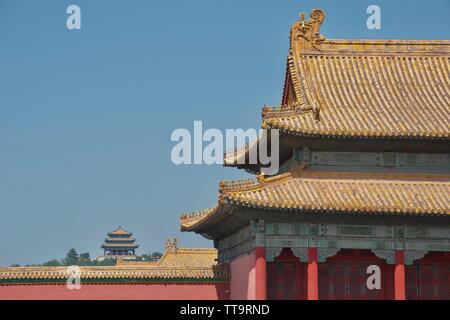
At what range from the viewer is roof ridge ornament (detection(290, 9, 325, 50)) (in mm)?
50094

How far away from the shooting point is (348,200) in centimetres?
4372

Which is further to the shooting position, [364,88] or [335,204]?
[364,88]

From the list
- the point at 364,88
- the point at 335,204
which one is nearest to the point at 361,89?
the point at 364,88

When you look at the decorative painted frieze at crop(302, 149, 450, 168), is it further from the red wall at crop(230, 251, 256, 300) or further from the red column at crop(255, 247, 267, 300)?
the red wall at crop(230, 251, 256, 300)

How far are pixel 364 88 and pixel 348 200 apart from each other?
23.7ft

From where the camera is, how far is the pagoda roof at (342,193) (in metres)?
42.7

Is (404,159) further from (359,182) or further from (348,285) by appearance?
(348,285)

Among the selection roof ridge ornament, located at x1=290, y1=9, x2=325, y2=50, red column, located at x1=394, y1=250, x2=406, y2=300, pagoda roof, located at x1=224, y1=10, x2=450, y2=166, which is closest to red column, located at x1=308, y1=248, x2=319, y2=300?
red column, located at x1=394, y1=250, x2=406, y2=300

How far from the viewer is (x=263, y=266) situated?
43.0 meters

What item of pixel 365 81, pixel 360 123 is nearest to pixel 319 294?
pixel 360 123

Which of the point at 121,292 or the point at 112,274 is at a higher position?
the point at 112,274

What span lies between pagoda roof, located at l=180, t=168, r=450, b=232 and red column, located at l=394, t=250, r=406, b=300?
6.03ft

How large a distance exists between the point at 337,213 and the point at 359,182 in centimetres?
238

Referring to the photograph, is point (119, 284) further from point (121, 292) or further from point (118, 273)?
point (118, 273)
